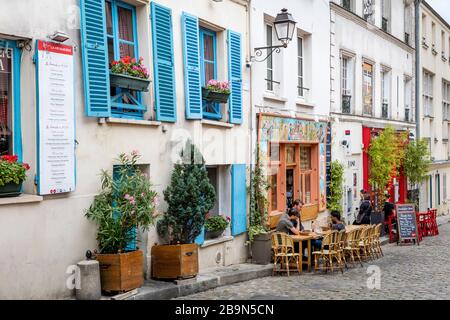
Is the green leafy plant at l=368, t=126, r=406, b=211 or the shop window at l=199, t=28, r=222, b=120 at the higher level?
the shop window at l=199, t=28, r=222, b=120

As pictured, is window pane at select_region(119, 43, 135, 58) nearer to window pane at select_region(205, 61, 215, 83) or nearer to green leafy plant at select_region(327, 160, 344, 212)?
window pane at select_region(205, 61, 215, 83)

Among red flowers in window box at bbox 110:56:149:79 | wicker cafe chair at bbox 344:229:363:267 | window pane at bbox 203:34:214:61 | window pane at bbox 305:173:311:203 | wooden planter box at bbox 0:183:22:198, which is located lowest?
wicker cafe chair at bbox 344:229:363:267

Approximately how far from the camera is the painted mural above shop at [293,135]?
14094mm

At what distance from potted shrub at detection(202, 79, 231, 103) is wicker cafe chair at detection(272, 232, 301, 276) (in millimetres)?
2858

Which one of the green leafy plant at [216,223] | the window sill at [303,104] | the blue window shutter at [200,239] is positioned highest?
the window sill at [303,104]

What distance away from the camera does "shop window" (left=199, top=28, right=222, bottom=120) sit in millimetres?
12367

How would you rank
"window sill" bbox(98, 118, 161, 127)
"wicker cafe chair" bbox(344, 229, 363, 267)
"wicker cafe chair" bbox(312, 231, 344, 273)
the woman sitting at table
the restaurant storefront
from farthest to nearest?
the restaurant storefront
"wicker cafe chair" bbox(344, 229, 363, 267)
the woman sitting at table
"wicker cafe chair" bbox(312, 231, 344, 273)
"window sill" bbox(98, 118, 161, 127)

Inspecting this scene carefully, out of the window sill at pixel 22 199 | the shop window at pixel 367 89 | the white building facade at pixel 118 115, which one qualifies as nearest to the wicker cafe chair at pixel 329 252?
the white building facade at pixel 118 115

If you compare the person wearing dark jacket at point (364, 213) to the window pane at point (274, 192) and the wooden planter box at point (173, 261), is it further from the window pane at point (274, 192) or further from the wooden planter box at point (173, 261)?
the wooden planter box at point (173, 261)

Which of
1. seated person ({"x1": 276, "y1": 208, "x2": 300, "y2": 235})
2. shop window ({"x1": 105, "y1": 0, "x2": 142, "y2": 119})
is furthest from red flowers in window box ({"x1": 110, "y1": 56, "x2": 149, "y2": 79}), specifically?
seated person ({"x1": 276, "y1": 208, "x2": 300, "y2": 235})

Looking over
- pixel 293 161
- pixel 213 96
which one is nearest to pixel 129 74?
pixel 213 96

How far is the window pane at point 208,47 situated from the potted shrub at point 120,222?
13.4ft

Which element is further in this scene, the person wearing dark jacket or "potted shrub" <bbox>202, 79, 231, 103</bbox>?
the person wearing dark jacket

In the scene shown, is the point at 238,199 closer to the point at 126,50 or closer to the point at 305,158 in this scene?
the point at 126,50
